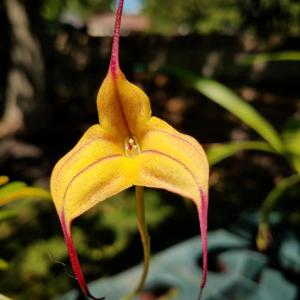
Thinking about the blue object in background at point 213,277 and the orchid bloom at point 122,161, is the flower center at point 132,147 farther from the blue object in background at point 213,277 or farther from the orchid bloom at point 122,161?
the blue object in background at point 213,277

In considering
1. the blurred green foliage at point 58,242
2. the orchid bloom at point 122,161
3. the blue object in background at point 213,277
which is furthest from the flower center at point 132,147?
the blurred green foliage at point 58,242

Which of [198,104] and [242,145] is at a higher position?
[242,145]

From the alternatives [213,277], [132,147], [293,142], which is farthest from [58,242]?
[132,147]

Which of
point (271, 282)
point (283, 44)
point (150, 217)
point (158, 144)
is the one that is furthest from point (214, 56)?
point (158, 144)

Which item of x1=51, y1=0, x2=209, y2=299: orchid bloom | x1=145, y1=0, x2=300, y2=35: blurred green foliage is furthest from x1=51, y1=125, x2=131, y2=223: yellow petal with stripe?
x1=145, y1=0, x2=300, y2=35: blurred green foliage

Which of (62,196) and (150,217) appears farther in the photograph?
(150,217)

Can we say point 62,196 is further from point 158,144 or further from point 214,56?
point 214,56

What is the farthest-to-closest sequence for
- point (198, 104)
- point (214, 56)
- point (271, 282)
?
point (214, 56), point (198, 104), point (271, 282)

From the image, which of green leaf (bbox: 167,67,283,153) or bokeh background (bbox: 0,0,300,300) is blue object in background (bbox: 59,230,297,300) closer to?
bokeh background (bbox: 0,0,300,300)
